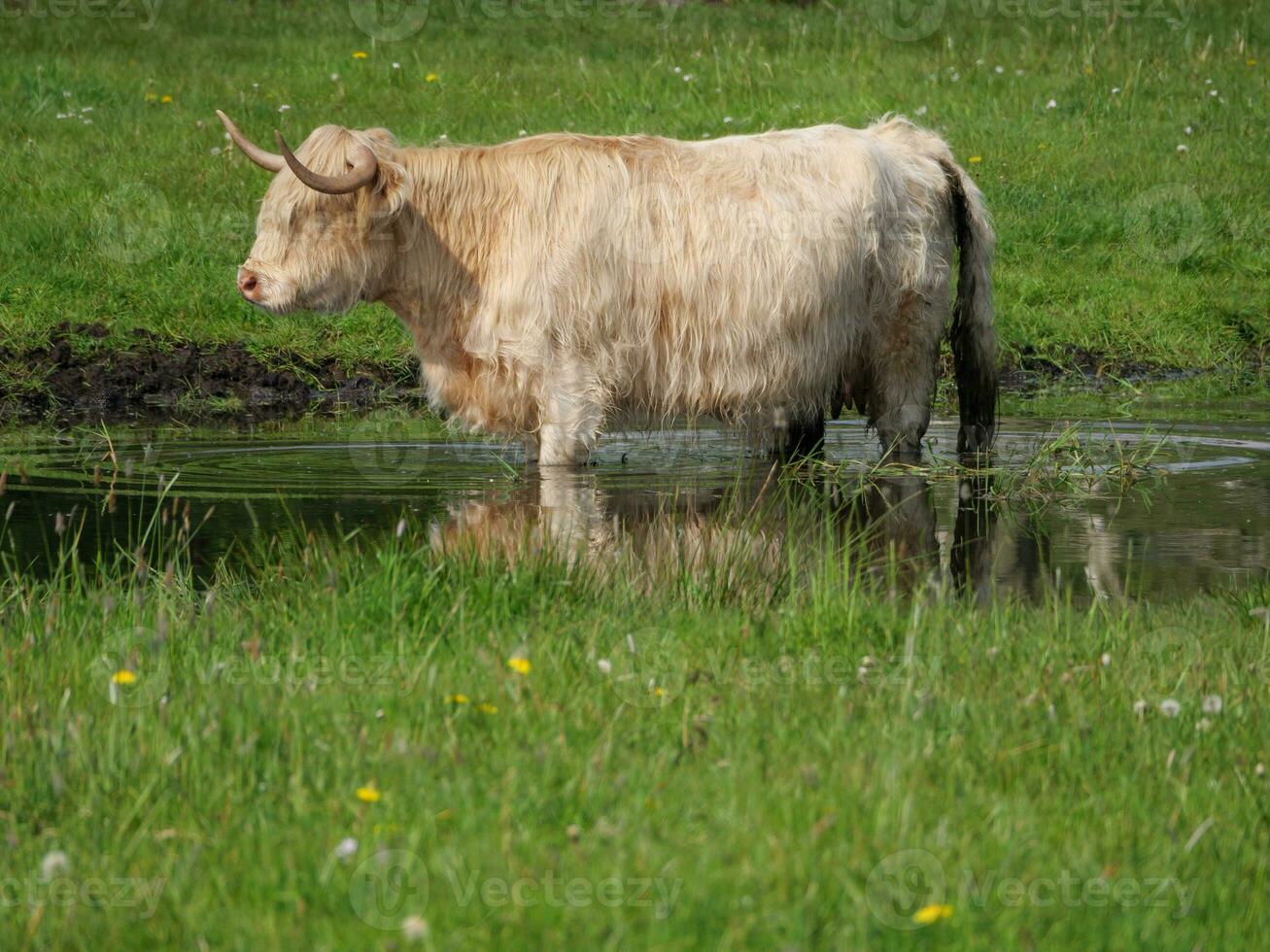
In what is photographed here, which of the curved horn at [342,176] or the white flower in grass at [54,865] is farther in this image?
the curved horn at [342,176]

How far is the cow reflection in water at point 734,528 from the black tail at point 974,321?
0.85 m

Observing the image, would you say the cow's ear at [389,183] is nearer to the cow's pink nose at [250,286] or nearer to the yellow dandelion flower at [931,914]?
the cow's pink nose at [250,286]

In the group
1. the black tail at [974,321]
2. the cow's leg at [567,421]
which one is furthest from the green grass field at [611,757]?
the black tail at [974,321]

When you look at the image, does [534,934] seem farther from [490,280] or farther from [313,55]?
[313,55]

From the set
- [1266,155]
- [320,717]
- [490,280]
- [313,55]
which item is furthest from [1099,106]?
[320,717]

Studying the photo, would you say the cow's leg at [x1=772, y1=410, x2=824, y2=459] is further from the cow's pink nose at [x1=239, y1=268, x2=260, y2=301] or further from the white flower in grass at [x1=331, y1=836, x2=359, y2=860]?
the white flower in grass at [x1=331, y1=836, x2=359, y2=860]

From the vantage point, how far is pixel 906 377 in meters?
7.65

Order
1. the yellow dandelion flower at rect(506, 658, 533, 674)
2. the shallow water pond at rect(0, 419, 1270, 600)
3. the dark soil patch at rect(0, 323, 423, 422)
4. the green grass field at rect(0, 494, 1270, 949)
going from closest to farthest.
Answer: the green grass field at rect(0, 494, 1270, 949) < the yellow dandelion flower at rect(506, 658, 533, 674) < the shallow water pond at rect(0, 419, 1270, 600) < the dark soil patch at rect(0, 323, 423, 422)

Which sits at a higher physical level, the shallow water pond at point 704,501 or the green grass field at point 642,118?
the green grass field at point 642,118

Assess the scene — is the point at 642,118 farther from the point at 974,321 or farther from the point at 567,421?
the point at 567,421

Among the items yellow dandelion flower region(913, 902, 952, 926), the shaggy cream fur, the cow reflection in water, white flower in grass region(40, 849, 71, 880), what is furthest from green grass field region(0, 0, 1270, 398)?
yellow dandelion flower region(913, 902, 952, 926)

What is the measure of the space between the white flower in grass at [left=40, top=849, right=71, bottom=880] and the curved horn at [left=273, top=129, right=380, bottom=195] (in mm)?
4141

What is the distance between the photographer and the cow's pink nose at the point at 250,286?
6762mm

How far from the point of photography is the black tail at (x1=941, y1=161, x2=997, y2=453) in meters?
7.82
